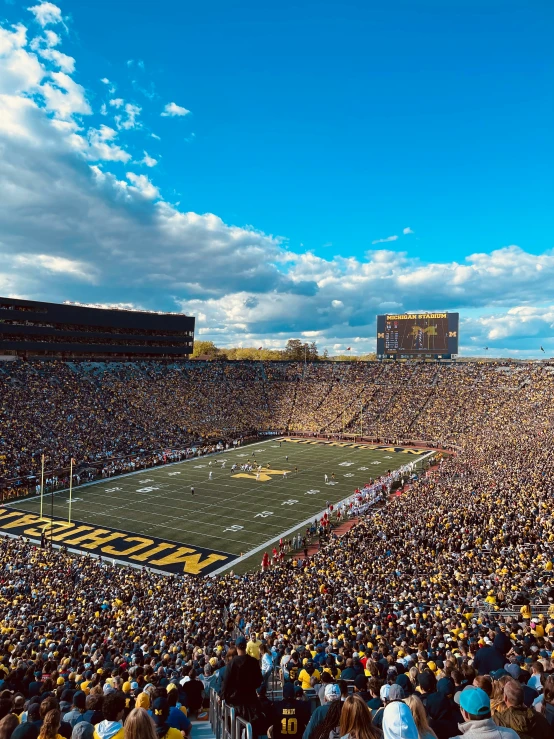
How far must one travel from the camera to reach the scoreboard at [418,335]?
6619cm

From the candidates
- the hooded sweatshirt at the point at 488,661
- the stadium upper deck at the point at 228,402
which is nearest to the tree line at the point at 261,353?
the stadium upper deck at the point at 228,402

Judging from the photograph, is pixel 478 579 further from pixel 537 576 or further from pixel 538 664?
pixel 538 664

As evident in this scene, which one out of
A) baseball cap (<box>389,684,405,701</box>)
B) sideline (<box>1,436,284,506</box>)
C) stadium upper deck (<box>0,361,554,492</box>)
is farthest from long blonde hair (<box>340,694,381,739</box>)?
stadium upper deck (<box>0,361,554,492</box>)

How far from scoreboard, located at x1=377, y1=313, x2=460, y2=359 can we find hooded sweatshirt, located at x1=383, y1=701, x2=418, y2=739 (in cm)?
6666

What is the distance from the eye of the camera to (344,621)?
13352mm

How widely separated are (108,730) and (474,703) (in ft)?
9.99

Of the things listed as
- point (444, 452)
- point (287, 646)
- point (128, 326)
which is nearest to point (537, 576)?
point (287, 646)

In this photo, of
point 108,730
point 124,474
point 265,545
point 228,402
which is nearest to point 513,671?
point 108,730

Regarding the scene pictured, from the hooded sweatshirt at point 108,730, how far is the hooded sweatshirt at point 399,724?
247 centimetres

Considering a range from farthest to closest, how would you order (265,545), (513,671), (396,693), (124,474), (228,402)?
1. (228,402)
2. (124,474)
3. (265,545)
4. (513,671)
5. (396,693)

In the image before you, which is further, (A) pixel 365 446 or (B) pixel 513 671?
(A) pixel 365 446

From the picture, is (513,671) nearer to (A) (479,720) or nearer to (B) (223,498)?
(A) (479,720)

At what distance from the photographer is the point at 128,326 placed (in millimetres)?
69062

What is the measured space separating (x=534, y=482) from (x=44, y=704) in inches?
966
